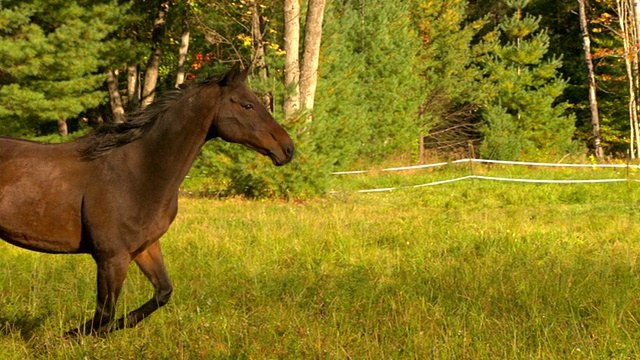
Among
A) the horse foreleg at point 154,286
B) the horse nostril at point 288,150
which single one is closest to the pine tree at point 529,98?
the horse nostril at point 288,150

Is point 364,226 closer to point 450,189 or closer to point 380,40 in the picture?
point 450,189

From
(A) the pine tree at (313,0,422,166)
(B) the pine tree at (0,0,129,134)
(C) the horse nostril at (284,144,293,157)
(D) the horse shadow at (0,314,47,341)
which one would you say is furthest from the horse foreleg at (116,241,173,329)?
(A) the pine tree at (313,0,422,166)

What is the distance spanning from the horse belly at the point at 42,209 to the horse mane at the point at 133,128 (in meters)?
0.32

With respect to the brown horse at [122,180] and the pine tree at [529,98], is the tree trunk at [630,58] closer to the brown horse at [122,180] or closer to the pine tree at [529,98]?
the pine tree at [529,98]

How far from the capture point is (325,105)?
1642 cm

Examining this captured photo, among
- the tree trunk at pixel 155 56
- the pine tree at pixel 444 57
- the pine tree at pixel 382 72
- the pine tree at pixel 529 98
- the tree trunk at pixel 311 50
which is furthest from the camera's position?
the pine tree at pixel 444 57

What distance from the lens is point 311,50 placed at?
50.1 feet

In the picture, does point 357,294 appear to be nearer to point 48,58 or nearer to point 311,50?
point 311,50

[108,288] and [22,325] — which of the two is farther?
[22,325]

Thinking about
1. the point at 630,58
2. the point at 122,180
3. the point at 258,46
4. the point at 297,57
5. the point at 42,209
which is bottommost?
the point at 42,209

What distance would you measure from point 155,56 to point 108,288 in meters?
20.7

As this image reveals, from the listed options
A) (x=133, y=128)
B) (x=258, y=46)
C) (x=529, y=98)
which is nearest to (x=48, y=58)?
(x=258, y=46)

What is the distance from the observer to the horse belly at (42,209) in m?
4.69

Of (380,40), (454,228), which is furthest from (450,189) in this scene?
(380,40)
